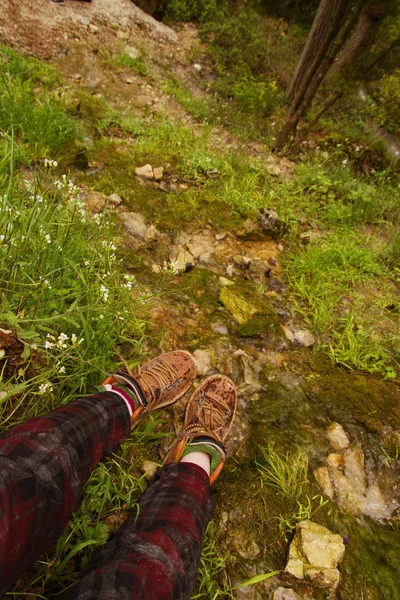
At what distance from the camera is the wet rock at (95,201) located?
3.03m

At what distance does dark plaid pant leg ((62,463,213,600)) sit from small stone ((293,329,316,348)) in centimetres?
148

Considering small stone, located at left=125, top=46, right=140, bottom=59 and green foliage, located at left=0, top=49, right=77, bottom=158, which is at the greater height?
small stone, located at left=125, top=46, right=140, bottom=59

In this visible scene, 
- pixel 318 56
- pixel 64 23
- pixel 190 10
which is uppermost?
pixel 318 56

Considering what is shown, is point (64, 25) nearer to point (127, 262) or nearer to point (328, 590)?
point (127, 262)

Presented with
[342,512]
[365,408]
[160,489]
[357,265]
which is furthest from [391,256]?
[160,489]

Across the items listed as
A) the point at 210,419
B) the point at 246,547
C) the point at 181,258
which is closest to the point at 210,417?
the point at 210,419

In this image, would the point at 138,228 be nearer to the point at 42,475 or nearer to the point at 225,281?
the point at 225,281

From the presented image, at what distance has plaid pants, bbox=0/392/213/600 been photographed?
105 cm

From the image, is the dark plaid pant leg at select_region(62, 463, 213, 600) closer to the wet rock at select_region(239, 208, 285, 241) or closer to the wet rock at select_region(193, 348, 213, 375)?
the wet rock at select_region(193, 348, 213, 375)

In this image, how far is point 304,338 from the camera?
2.78m

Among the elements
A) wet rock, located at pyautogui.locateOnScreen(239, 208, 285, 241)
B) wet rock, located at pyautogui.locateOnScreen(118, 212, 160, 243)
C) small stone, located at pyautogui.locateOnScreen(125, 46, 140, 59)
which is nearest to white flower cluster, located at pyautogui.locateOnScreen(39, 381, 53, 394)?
A: wet rock, located at pyautogui.locateOnScreen(118, 212, 160, 243)

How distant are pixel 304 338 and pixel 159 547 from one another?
1.98 metres

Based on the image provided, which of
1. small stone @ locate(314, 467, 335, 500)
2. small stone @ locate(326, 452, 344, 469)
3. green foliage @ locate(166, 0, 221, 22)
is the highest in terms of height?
green foliage @ locate(166, 0, 221, 22)

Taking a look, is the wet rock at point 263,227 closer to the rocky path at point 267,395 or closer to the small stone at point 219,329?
the rocky path at point 267,395
